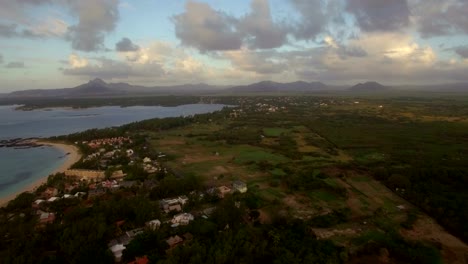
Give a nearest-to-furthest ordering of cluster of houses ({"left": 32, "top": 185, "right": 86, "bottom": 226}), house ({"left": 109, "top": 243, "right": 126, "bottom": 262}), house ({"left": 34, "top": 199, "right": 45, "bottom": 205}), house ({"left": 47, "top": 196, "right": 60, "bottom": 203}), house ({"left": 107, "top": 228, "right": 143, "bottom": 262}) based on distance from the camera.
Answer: house ({"left": 109, "top": 243, "right": 126, "bottom": 262})
house ({"left": 107, "top": 228, "right": 143, "bottom": 262})
cluster of houses ({"left": 32, "top": 185, "right": 86, "bottom": 226})
house ({"left": 34, "top": 199, "right": 45, "bottom": 205})
house ({"left": 47, "top": 196, "right": 60, "bottom": 203})

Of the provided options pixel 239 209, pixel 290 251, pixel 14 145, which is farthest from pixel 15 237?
pixel 14 145

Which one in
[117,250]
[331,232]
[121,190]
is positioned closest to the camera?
[117,250]

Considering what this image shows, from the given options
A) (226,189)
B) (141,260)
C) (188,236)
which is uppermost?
(226,189)

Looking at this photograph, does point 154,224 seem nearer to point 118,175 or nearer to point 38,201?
point 38,201

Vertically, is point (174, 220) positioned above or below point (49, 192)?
above

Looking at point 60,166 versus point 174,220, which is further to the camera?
point 60,166

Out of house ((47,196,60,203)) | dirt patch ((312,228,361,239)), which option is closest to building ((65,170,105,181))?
house ((47,196,60,203))

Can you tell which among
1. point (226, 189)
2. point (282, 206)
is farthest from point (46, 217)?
point (282, 206)

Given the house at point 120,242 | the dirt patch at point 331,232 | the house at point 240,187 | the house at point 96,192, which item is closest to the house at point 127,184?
the house at point 96,192

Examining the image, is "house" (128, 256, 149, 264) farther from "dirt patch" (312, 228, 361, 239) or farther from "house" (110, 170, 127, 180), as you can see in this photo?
"house" (110, 170, 127, 180)

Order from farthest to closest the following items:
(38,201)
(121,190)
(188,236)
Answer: (121,190) → (38,201) → (188,236)
